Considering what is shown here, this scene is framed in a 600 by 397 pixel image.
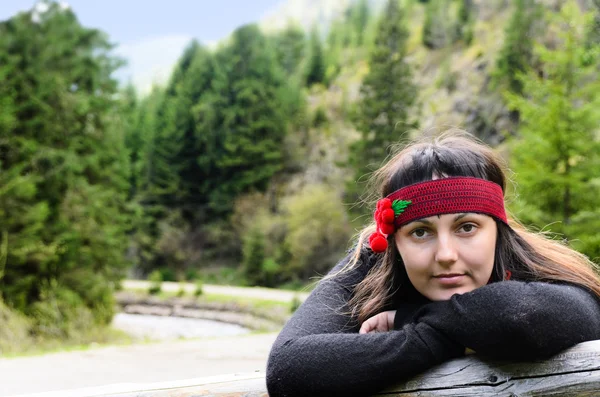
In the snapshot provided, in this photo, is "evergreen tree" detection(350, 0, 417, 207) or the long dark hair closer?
the long dark hair

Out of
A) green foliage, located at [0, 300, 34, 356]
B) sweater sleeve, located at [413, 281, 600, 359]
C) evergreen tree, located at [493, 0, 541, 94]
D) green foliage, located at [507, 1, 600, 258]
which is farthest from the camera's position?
evergreen tree, located at [493, 0, 541, 94]

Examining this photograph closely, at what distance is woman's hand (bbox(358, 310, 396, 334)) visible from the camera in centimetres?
197

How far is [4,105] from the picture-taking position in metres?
13.6

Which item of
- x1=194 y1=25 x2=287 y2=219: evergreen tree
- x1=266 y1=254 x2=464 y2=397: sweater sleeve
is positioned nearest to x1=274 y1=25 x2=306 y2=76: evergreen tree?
x1=194 y1=25 x2=287 y2=219: evergreen tree

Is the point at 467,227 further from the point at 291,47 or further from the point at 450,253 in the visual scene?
the point at 291,47

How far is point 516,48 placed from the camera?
33.4 meters

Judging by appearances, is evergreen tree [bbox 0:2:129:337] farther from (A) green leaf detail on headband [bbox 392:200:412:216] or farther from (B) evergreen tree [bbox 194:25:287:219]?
(B) evergreen tree [bbox 194:25:287:219]

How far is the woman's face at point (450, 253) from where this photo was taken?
180 centimetres

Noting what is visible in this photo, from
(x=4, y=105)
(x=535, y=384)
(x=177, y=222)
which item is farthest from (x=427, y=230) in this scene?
(x=177, y=222)

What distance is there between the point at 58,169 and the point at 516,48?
2668 cm

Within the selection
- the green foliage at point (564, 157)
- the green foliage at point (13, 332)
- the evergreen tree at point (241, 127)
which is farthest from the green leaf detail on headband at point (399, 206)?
the evergreen tree at point (241, 127)

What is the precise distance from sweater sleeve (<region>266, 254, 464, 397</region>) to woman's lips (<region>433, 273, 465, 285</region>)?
177 millimetres

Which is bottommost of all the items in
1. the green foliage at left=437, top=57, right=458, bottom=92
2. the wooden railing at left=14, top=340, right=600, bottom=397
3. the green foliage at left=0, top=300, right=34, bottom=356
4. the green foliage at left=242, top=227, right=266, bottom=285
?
the green foliage at left=242, top=227, right=266, bottom=285

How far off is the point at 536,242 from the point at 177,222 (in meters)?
36.5
